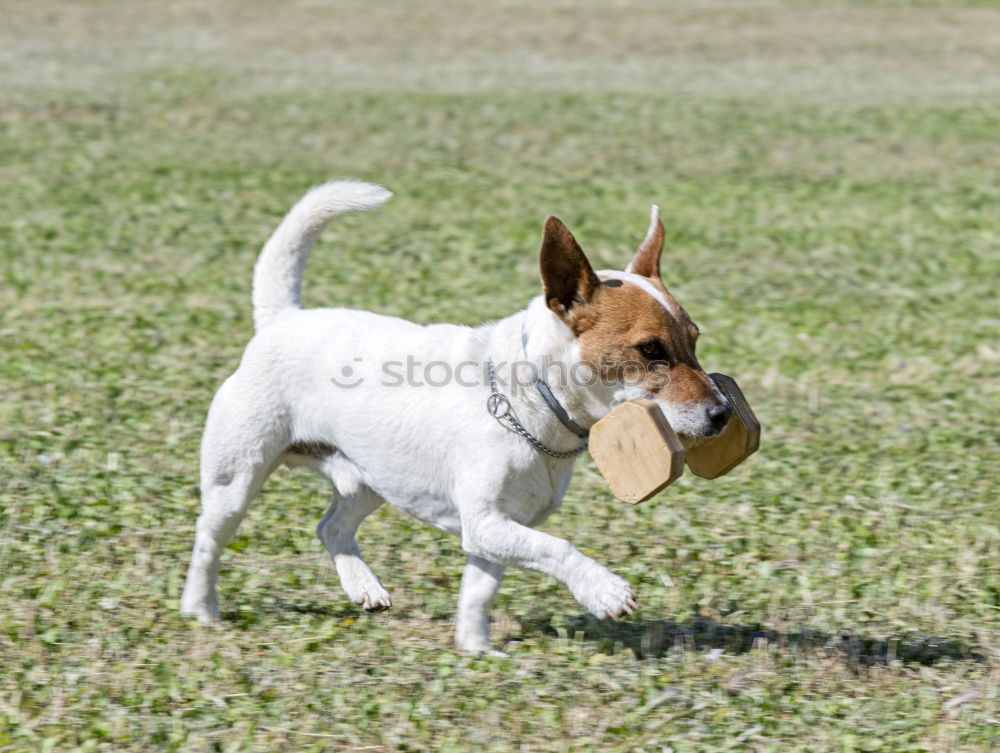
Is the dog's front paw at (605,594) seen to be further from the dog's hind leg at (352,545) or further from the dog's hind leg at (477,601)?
the dog's hind leg at (352,545)

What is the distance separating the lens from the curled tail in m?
6.20

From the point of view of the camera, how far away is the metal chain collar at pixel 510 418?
538 centimetres

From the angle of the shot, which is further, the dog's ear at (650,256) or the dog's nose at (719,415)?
the dog's ear at (650,256)

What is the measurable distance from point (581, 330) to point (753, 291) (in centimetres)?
750

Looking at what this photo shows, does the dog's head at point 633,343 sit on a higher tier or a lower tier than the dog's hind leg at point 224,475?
higher

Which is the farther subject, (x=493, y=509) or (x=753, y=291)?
(x=753, y=291)

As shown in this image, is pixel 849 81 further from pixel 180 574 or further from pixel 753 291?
pixel 180 574

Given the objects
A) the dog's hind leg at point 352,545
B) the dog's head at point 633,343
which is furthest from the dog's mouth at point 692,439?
the dog's hind leg at point 352,545

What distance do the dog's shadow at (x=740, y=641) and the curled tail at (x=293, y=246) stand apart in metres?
1.94

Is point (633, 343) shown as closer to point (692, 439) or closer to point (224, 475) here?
point (692, 439)

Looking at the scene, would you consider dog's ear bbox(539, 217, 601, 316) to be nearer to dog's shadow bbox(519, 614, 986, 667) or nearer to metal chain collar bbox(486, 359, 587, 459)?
metal chain collar bbox(486, 359, 587, 459)

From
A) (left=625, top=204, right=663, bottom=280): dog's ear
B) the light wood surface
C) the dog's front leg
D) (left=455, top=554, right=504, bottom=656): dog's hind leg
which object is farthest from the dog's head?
(left=455, top=554, right=504, bottom=656): dog's hind leg

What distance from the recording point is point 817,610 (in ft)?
20.8

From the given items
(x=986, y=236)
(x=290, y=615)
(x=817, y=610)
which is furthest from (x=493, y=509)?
(x=986, y=236)
